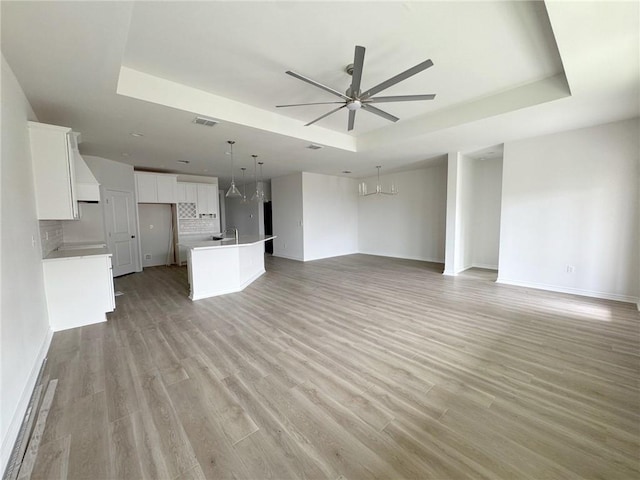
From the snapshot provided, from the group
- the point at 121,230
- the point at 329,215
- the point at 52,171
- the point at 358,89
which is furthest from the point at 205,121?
the point at 329,215

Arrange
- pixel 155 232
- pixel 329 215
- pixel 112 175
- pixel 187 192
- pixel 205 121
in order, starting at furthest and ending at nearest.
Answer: pixel 329 215 < pixel 187 192 < pixel 155 232 < pixel 112 175 < pixel 205 121

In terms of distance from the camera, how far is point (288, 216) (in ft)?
27.7

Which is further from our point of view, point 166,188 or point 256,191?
point 166,188

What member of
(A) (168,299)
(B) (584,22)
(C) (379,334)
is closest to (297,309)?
(C) (379,334)

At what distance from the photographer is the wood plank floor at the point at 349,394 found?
1.49 metres

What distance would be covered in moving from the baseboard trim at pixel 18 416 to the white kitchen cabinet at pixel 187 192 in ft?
18.2

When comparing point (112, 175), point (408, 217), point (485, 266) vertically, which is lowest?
point (485, 266)

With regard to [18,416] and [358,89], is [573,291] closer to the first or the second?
[358,89]

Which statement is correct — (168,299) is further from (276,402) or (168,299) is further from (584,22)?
(584,22)

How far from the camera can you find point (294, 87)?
3.25 metres

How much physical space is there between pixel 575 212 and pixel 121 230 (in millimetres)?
9127

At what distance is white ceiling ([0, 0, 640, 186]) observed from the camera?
2023 mm

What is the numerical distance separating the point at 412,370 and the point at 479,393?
0.52 metres

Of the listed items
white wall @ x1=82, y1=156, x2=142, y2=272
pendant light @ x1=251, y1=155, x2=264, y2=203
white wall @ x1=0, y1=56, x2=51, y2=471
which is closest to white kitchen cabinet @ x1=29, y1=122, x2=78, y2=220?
white wall @ x1=0, y1=56, x2=51, y2=471
